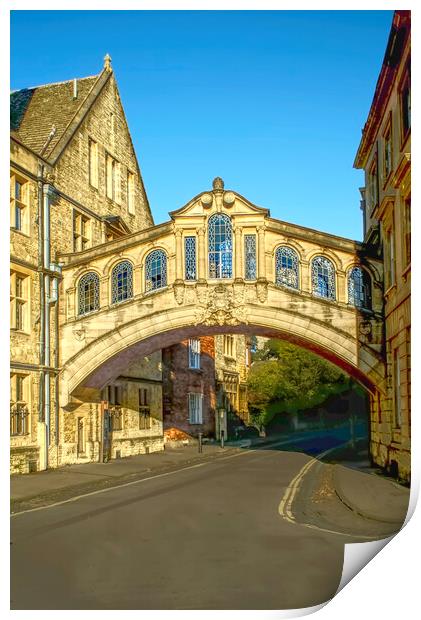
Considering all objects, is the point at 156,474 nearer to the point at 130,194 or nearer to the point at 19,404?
the point at 19,404

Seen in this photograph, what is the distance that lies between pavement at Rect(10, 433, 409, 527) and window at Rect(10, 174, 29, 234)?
17.0 ft

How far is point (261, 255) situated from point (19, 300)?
850cm

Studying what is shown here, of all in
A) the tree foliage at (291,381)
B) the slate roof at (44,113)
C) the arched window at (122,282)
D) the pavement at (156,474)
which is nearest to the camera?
the pavement at (156,474)

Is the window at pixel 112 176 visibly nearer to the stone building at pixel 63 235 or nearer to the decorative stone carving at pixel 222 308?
the stone building at pixel 63 235

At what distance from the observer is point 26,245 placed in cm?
1720

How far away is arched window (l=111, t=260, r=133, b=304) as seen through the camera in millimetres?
23359

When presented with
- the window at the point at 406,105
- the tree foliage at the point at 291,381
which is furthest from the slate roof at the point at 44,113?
the tree foliage at the point at 291,381

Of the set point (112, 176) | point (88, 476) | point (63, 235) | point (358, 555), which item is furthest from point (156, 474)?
point (358, 555)

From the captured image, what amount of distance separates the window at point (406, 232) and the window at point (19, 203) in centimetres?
803

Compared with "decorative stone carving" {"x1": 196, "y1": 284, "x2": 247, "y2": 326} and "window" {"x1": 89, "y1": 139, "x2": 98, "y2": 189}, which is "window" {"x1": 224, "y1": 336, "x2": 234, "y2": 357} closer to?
"window" {"x1": 89, "y1": 139, "x2": 98, "y2": 189}

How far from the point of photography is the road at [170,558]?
278 inches

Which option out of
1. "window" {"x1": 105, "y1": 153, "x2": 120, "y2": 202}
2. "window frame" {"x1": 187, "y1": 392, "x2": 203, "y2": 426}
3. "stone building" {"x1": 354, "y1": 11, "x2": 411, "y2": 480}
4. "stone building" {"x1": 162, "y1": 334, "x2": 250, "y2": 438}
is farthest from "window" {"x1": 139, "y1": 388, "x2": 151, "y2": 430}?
"stone building" {"x1": 354, "y1": 11, "x2": 411, "y2": 480}

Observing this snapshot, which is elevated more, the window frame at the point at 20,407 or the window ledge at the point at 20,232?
the window ledge at the point at 20,232
